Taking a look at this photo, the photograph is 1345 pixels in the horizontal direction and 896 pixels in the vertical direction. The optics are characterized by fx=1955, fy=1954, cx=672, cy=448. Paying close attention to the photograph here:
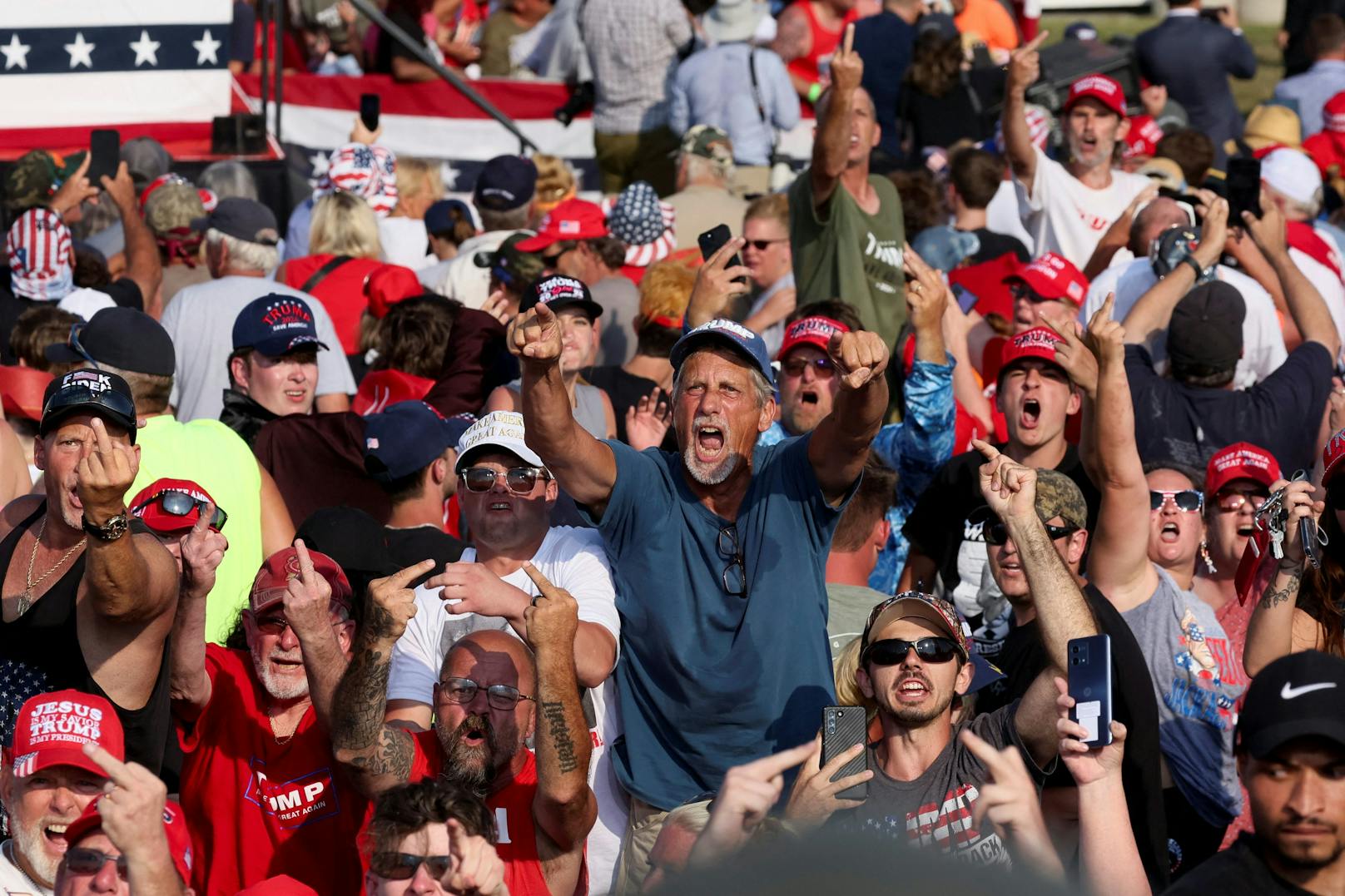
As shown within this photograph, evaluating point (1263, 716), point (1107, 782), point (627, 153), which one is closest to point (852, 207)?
point (1107, 782)

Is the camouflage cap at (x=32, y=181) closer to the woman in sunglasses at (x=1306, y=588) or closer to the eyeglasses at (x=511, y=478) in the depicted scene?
the eyeglasses at (x=511, y=478)

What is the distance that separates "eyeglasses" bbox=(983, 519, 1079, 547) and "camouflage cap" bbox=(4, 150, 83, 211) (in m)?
4.83

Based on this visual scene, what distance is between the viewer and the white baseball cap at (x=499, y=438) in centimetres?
517

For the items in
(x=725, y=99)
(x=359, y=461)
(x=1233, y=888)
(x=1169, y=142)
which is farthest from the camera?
(x=725, y=99)

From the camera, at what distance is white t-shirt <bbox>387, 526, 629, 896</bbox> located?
491 centimetres

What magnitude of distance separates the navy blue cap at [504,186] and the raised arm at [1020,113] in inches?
87.0

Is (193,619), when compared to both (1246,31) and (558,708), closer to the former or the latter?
(558,708)

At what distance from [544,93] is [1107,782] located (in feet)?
32.6

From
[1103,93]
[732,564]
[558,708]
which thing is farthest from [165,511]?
[1103,93]

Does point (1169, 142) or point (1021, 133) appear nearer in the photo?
point (1021, 133)

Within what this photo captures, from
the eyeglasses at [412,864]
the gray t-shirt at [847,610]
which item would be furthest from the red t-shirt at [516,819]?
the gray t-shirt at [847,610]

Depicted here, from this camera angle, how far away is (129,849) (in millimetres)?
3994

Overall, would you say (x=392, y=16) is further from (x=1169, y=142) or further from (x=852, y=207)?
(x=852, y=207)

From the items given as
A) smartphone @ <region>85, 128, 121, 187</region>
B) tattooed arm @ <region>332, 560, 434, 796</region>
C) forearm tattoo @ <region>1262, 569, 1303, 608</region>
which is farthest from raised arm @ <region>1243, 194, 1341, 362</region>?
smartphone @ <region>85, 128, 121, 187</region>
